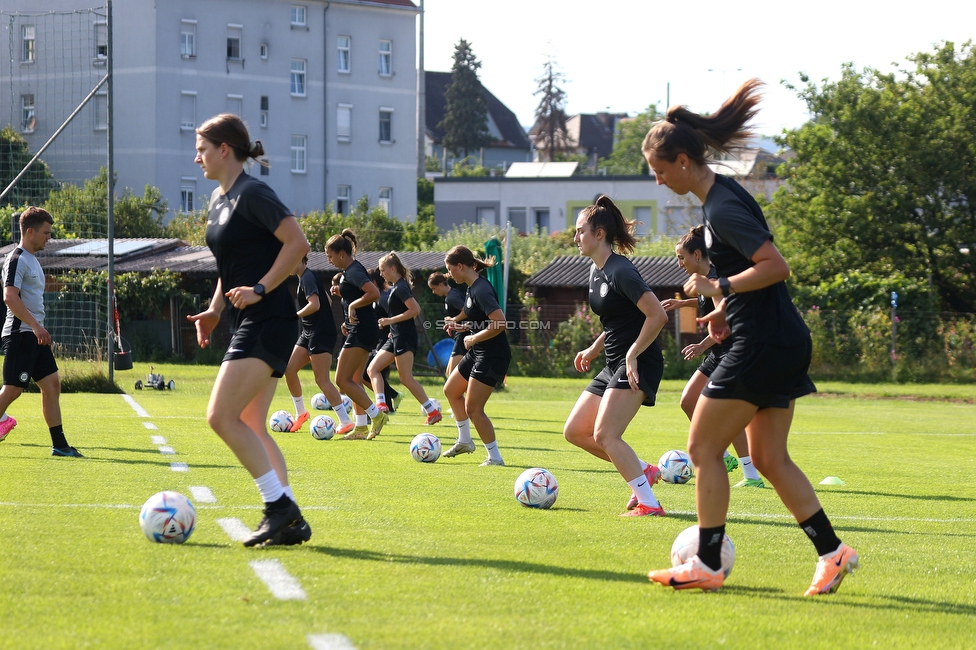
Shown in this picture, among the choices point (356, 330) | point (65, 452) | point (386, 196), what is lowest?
point (65, 452)

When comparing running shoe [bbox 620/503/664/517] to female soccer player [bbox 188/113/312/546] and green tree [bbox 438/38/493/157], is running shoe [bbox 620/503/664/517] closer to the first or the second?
female soccer player [bbox 188/113/312/546]

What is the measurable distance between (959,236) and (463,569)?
29926mm

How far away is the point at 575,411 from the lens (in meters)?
8.08

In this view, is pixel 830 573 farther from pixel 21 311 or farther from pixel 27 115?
pixel 27 115

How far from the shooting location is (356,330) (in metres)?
13.3

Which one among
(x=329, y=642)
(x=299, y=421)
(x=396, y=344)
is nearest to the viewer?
(x=329, y=642)

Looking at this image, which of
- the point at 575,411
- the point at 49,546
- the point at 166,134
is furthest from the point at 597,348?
the point at 166,134

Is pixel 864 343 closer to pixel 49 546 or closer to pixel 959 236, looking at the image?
pixel 959 236

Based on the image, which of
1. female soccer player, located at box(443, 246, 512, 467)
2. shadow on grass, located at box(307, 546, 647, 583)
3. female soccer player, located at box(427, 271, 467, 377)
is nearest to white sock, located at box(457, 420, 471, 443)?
female soccer player, located at box(443, 246, 512, 467)

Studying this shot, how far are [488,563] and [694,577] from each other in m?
1.07

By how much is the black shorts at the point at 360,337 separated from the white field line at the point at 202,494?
5.03 meters

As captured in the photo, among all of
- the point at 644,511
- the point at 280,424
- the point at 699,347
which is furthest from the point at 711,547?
the point at 280,424

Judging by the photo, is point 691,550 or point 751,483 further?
point 751,483

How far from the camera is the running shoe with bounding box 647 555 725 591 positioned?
5.12m
